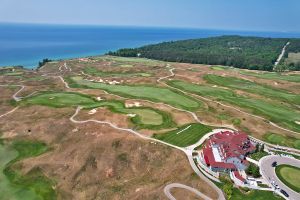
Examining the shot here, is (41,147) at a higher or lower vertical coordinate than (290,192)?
lower

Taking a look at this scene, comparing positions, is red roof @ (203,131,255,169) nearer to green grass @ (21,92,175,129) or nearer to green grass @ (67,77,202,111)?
green grass @ (21,92,175,129)

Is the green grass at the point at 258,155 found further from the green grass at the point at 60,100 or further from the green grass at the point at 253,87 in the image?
the green grass at the point at 60,100

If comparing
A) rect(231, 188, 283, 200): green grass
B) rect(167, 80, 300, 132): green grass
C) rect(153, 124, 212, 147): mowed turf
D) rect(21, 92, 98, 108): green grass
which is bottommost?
rect(21, 92, 98, 108): green grass

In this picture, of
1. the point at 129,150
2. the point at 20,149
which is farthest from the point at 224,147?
the point at 20,149

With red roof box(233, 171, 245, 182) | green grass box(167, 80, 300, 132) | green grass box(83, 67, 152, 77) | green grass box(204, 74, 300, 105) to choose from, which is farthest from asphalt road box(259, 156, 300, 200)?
green grass box(83, 67, 152, 77)

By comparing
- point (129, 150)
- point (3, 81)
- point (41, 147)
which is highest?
point (129, 150)

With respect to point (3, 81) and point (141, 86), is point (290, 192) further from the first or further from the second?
point (3, 81)

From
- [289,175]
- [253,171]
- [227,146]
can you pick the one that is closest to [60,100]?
[227,146]
